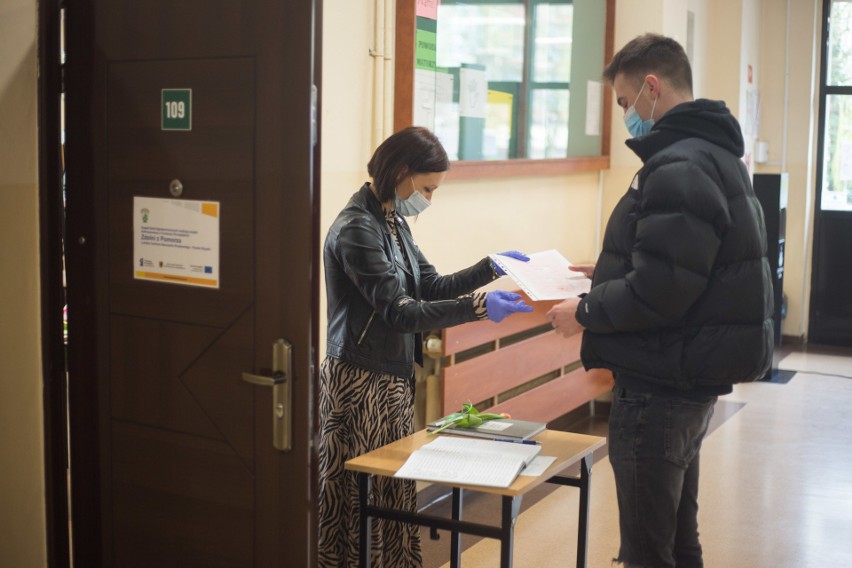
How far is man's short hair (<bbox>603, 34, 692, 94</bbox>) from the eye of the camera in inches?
98.8

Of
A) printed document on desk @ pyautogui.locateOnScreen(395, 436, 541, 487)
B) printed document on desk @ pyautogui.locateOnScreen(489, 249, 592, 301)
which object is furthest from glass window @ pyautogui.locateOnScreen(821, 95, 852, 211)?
printed document on desk @ pyautogui.locateOnScreen(395, 436, 541, 487)

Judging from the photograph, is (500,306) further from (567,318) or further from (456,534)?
(456,534)

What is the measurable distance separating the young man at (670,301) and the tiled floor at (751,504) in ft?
4.44

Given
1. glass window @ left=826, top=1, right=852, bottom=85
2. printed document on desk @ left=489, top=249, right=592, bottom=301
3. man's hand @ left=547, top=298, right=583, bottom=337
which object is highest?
glass window @ left=826, top=1, right=852, bottom=85

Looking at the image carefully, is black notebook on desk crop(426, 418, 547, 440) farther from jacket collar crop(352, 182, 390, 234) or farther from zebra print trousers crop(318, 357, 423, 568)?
jacket collar crop(352, 182, 390, 234)

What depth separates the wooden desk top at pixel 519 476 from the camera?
231 centimetres

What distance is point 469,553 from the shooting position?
3691 mm

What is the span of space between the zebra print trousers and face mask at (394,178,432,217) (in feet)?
1.61

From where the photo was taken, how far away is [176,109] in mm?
2215

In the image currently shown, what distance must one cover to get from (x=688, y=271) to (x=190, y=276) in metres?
1.14

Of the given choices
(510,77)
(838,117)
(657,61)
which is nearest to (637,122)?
(657,61)

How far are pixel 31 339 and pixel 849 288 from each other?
291 inches

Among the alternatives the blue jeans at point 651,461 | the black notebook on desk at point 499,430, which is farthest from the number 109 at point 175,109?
the blue jeans at point 651,461

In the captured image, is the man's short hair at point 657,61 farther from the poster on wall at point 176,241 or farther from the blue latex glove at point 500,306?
the poster on wall at point 176,241
